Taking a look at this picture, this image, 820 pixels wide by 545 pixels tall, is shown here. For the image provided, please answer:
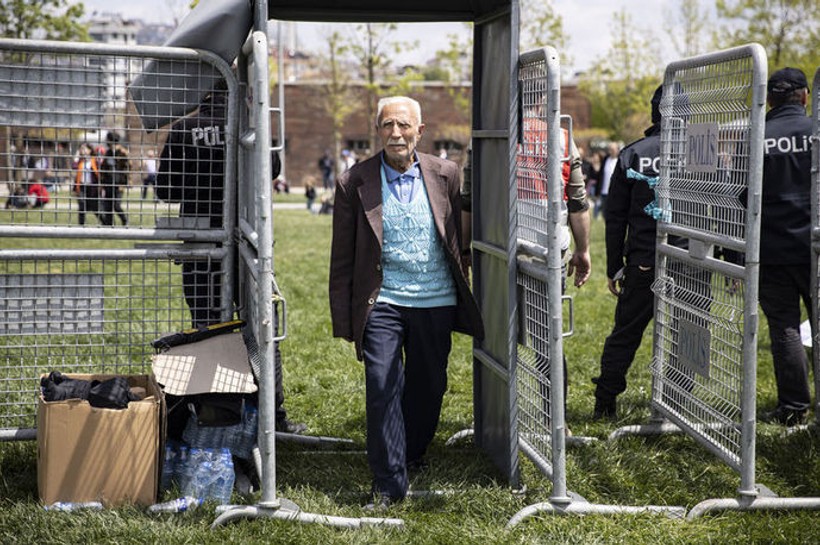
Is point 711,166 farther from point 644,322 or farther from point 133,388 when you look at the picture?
point 133,388

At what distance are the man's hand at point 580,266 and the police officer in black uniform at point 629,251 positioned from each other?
2.42ft

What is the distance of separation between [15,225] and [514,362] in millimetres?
2595

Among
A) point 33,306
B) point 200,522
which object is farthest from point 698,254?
point 33,306

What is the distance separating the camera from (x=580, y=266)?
227 inches

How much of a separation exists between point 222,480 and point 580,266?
2224mm

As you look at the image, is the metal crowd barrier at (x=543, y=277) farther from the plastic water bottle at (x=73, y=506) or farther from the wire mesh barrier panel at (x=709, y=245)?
the plastic water bottle at (x=73, y=506)

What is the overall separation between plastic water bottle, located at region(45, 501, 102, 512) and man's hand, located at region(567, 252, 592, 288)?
2.70 m

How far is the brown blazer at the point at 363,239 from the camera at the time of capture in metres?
5.06

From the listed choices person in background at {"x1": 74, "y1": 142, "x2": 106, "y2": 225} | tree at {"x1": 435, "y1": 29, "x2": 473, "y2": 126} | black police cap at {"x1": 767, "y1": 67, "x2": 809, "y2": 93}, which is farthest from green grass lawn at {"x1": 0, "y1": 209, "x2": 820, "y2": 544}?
tree at {"x1": 435, "y1": 29, "x2": 473, "y2": 126}

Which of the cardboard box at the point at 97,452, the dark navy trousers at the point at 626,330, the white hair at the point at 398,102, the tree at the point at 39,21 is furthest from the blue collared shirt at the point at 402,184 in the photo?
the tree at the point at 39,21

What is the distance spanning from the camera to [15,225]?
5.28 meters

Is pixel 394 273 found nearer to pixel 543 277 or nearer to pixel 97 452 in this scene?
pixel 543 277

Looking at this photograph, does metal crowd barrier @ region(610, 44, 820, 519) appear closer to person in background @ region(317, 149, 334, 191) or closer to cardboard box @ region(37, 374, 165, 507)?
cardboard box @ region(37, 374, 165, 507)

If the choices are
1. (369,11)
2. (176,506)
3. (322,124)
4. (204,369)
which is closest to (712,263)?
(369,11)
